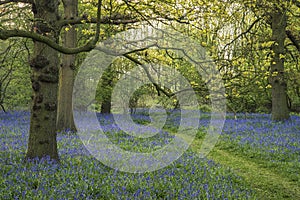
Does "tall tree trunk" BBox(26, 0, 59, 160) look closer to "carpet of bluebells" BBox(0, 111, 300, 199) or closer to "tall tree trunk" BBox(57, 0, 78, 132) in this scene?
"carpet of bluebells" BBox(0, 111, 300, 199)

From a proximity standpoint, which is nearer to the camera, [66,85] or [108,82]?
[66,85]

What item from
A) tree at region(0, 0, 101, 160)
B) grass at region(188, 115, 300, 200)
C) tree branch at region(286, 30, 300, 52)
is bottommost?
grass at region(188, 115, 300, 200)

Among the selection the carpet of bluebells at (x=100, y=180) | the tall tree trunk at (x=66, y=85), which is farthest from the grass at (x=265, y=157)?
the tall tree trunk at (x=66, y=85)

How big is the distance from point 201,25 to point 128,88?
17.8m

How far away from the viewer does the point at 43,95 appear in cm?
802

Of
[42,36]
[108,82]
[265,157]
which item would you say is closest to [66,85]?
[42,36]

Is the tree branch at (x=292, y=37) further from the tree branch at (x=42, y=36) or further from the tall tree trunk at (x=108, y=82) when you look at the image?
the tree branch at (x=42, y=36)

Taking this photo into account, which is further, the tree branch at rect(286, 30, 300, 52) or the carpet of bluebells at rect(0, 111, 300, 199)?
the tree branch at rect(286, 30, 300, 52)

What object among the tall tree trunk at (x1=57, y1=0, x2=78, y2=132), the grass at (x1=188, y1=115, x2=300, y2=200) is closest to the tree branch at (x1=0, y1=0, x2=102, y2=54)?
the grass at (x1=188, y1=115, x2=300, y2=200)

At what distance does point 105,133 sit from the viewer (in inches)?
614

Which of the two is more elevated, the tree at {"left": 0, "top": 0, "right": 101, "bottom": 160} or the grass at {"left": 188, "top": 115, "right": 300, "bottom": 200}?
the tree at {"left": 0, "top": 0, "right": 101, "bottom": 160}

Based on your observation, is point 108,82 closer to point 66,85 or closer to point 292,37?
point 66,85

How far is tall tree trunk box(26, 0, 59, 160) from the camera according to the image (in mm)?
8008

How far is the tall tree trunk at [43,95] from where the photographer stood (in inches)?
315
